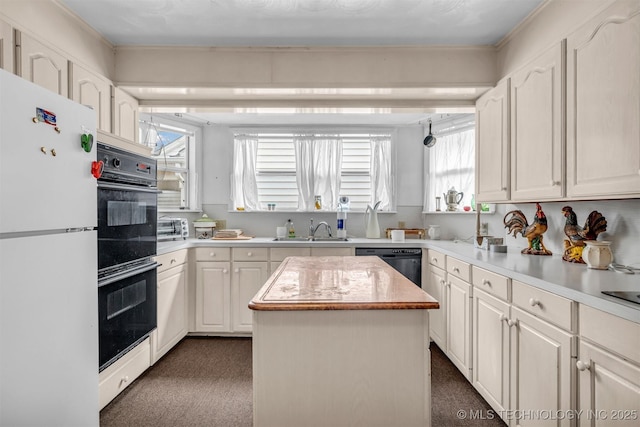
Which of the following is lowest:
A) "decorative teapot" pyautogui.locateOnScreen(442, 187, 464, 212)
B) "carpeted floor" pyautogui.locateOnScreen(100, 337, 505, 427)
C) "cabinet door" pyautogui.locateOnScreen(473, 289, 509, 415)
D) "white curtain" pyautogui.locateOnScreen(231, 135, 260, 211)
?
"carpeted floor" pyautogui.locateOnScreen(100, 337, 505, 427)

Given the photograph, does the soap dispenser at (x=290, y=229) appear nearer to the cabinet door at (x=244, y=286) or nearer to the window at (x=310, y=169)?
the window at (x=310, y=169)

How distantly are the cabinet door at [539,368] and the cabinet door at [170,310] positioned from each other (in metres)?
2.53

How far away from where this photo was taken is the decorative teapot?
3613 millimetres

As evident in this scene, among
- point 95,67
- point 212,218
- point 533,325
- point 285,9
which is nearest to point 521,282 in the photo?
point 533,325

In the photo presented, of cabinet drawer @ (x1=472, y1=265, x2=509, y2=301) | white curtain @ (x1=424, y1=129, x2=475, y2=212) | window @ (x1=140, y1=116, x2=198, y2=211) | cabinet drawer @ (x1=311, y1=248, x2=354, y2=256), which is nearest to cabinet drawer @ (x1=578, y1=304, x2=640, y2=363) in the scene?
cabinet drawer @ (x1=472, y1=265, x2=509, y2=301)

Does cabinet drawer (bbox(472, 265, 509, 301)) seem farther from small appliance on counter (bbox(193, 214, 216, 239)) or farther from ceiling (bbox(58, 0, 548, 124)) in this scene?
small appliance on counter (bbox(193, 214, 216, 239))

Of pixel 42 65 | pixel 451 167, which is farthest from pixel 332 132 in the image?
pixel 42 65

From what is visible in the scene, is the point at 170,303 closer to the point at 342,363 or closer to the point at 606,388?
the point at 342,363

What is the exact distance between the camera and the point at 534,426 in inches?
62.8

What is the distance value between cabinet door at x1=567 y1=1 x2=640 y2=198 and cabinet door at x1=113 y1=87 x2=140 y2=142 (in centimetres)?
290

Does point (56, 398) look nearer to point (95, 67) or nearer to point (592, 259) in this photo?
point (95, 67)

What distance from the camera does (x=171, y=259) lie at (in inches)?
117

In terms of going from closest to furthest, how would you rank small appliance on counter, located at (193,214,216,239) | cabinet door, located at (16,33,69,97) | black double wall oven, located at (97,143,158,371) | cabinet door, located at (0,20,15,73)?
cabinet door, located at (0,20,15,73)
cabinet door, located at (16,33,69,97)
black double wall oven, located at (97,143,158,371)
small appliance on counter, located at (193,214,216,239)

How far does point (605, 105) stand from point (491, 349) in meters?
1.41
